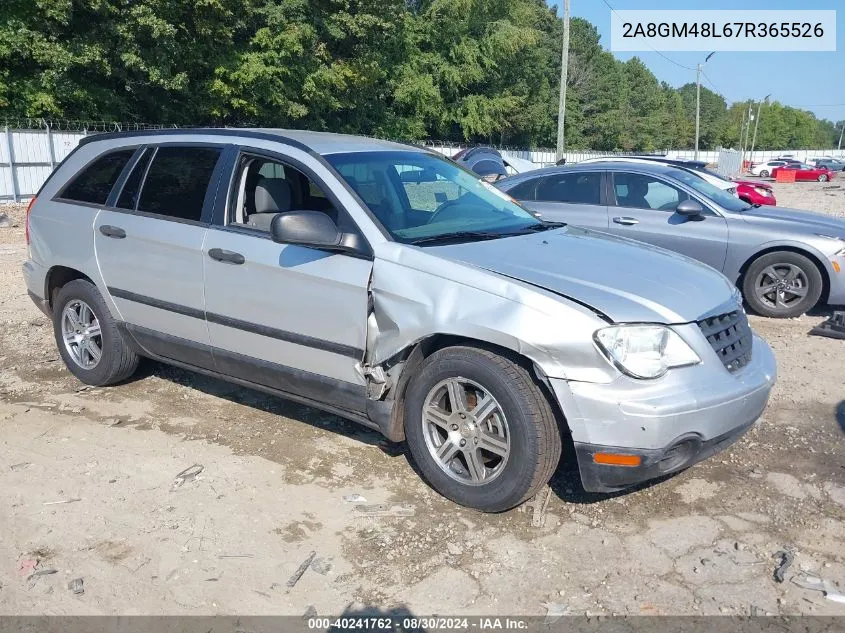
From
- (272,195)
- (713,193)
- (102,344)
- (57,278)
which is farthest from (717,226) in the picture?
(57,278)

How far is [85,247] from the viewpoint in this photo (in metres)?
5.26

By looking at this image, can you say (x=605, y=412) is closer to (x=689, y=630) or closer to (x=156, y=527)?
(x=689, y=630)

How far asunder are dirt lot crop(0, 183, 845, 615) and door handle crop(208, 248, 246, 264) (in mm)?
1120

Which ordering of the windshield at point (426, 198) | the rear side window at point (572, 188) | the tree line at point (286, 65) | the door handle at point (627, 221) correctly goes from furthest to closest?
the tree line at point (286, 65)
the rear side window at point (572, 188)
the door handle at point (627, 221)
the windshield at point (426, 198)

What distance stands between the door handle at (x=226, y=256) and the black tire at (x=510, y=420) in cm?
130

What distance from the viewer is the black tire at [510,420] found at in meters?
3.47

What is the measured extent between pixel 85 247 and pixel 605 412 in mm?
3761

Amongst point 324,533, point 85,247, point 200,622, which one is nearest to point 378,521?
point 324,533

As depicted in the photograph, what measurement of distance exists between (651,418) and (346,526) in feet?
4.99

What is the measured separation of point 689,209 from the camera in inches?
316

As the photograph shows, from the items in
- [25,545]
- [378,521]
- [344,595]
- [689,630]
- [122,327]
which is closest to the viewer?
[689,630]

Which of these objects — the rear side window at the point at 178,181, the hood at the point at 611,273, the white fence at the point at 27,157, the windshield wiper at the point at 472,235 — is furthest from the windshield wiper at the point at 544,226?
the white fence at the point at 27,157

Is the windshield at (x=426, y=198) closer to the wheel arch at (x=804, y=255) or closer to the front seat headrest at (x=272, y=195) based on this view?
the front seat headrest at (x=272, y=195)

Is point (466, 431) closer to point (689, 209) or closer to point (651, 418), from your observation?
point (651, 418)
